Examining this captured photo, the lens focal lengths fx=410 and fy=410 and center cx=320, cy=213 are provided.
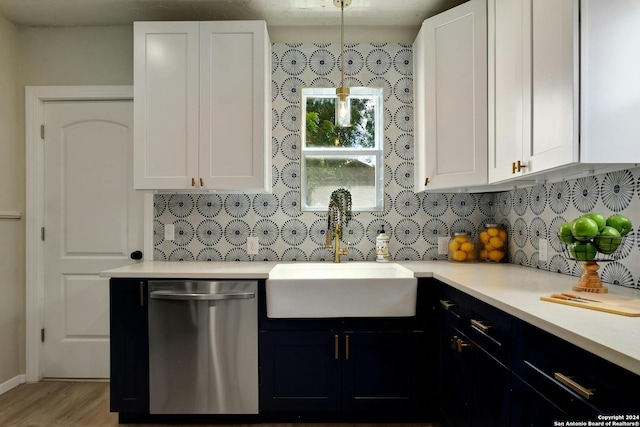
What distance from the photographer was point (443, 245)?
9.22ft

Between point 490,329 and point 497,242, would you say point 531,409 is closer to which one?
point 490,329

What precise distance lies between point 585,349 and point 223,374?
1.79 m

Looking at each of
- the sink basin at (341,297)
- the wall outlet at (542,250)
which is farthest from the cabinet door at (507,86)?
the sink basin at (341,297)

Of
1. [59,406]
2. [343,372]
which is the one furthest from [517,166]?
[59,406]

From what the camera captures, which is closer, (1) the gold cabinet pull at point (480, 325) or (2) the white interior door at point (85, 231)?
(1) the gold cabinet pull at point (480, 325)

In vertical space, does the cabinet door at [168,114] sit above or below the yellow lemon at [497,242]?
above

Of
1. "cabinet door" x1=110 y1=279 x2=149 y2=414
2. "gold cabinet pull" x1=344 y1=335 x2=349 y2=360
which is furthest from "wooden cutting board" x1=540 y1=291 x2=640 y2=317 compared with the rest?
"cabinet door" x1=110 y1=279 x2=149 y2=414

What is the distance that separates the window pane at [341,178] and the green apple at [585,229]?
5.08 feet

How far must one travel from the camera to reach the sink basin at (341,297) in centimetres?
215

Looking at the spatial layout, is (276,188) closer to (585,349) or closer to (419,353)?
(419,353)

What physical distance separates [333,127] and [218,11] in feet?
3.47

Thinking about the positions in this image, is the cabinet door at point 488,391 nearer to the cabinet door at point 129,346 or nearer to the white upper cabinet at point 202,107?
the white upper cabinet at point 202,107

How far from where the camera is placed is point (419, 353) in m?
2.21

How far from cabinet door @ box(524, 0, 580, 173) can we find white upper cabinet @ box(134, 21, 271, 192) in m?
1.45
